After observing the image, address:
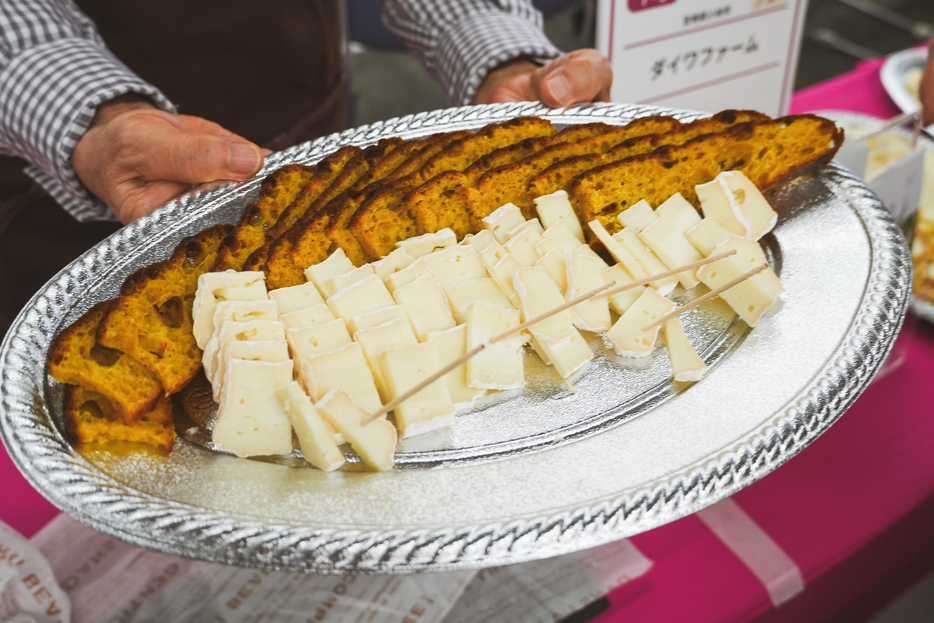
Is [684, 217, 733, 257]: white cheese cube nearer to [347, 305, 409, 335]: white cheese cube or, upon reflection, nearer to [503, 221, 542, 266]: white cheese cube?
[503, 221, 542, 266]: white cheese cube

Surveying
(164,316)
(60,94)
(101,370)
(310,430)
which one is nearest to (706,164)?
(310,430)

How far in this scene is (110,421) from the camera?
1.08 m

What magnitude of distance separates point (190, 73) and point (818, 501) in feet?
6.12

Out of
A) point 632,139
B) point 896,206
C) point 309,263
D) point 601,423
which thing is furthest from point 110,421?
point 896,206

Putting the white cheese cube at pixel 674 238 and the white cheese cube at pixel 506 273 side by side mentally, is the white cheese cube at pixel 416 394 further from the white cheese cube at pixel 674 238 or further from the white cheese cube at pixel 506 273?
the white cheese cube at pixel 674 238

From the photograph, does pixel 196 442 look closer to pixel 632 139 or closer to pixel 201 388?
pixel 201 388

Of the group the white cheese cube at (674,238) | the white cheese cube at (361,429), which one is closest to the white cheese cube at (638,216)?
the white cheese cube at (674,238)

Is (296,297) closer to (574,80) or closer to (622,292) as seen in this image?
(622,292)

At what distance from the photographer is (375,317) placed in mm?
1149

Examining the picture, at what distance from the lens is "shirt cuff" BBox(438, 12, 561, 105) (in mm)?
1934

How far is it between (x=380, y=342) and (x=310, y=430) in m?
0.19

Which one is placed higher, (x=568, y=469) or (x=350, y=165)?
(x=350, y=165)

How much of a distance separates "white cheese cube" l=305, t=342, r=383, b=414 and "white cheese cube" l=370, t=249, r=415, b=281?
207 millimetres

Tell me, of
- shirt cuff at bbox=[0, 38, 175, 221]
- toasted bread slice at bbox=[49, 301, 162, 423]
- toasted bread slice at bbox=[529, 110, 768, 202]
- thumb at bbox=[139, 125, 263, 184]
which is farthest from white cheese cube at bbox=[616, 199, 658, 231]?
shirt cuff at bbox=[0, 38, 175, 221]
